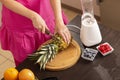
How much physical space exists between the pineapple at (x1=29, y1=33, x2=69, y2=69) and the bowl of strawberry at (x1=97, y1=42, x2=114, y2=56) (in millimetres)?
155

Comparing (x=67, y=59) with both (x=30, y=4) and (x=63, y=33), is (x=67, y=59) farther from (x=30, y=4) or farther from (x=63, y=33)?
(x=30, y=4)

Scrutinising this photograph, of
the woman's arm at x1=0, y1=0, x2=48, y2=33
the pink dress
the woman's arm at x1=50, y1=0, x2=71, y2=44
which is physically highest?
the woman's arm at x1=0, y1=0, x2=48, y2=33

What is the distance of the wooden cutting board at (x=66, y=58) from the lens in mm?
1130

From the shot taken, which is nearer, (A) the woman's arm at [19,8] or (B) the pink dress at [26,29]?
(A) the woman's arm at [19,8]

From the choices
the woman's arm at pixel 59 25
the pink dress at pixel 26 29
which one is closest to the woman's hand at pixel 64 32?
the woman's arm at pixel 59 25

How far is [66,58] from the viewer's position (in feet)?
3.80

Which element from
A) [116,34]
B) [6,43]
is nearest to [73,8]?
[6,43]

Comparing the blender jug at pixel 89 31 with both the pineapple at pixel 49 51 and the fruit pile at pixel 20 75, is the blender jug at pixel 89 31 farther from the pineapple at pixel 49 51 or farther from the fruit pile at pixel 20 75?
the fruit pile at pixel 20 75

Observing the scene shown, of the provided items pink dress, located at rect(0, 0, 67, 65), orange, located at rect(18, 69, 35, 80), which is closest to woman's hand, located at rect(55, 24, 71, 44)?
pink dress, located at rect(0, 0, 67, 65)

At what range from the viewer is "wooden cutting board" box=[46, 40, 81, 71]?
1.13m

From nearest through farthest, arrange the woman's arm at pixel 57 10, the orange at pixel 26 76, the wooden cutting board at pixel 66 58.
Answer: the orange at pixel 26 76 → the wooden cutting board at pixel 66 58 → the woman's arm at pixel 57 10

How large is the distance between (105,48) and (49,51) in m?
0.25

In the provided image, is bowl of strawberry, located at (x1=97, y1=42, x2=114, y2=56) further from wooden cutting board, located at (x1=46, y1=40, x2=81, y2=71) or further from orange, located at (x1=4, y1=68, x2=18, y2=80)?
orange, located at (x1=4, y1=68, x2=18, y2=80)

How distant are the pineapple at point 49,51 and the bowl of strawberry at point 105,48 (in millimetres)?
155
